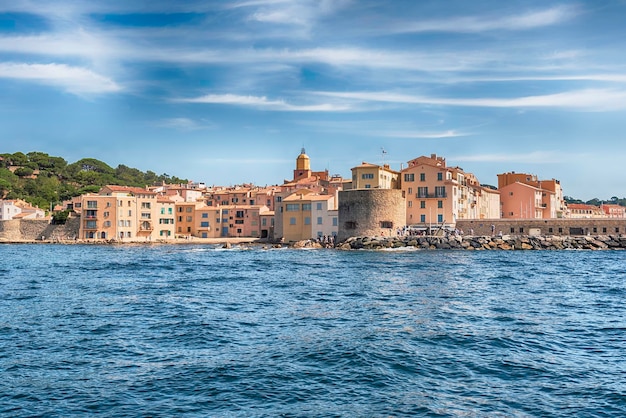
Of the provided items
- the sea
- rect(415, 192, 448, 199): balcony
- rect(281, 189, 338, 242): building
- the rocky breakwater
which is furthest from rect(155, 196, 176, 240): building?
the sea

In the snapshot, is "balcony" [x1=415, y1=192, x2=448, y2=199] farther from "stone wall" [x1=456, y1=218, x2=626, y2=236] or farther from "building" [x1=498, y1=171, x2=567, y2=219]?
"building" [x1=498, y1=171, x2=567, y2=219]

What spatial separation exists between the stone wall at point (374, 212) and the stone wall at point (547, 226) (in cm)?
724

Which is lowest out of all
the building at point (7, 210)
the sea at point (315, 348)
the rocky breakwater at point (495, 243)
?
the sea at point (315, 348)

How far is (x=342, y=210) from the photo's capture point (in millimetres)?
58531

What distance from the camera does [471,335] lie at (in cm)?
1609

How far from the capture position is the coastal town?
57219 mm

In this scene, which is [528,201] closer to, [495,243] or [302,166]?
[495,243]

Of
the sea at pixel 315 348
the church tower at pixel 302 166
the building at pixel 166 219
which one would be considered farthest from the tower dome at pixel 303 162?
the sea at pixel 315 348

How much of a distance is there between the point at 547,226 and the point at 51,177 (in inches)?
3755

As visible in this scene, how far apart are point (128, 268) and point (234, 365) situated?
2654cm

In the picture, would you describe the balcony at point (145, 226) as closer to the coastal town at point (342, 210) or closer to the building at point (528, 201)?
the coastal town at point (342, 210)

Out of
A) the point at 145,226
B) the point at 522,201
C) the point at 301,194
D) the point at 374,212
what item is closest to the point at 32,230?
the point at 145,226

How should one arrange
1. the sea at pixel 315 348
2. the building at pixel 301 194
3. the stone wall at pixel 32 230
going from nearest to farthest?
the sea at pixel 315 348
the building at pixel 301 194
the stone wall at pixel 32 230

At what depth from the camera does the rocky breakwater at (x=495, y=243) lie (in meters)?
53.5
